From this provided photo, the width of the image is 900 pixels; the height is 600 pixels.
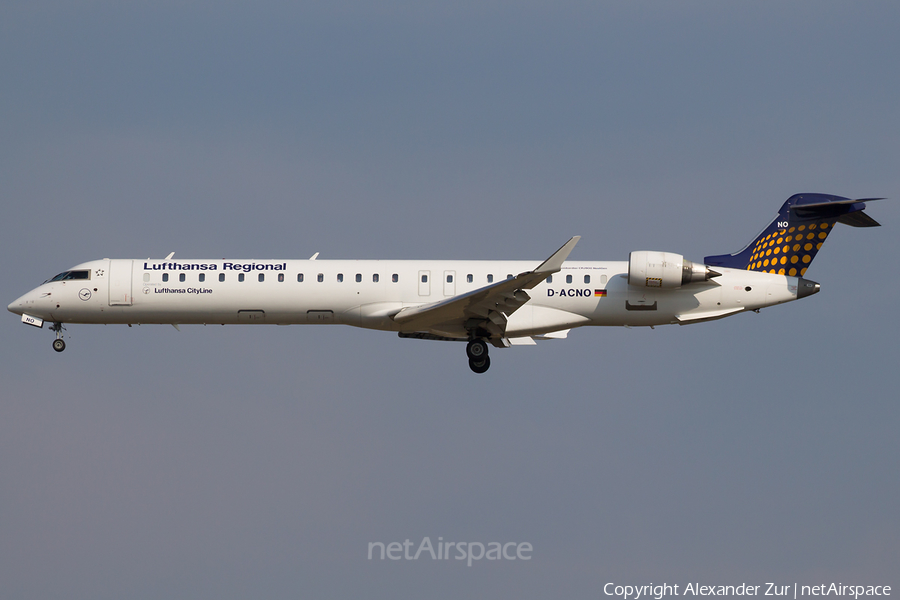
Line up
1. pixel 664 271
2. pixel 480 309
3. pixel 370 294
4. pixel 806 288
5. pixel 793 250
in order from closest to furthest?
pixel 480 309 < pixel 664 271 < pixel 370 294 < pixel 806 288 < pixel 793 250

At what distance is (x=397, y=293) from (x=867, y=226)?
1423 centimetres

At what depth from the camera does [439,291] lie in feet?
94.0

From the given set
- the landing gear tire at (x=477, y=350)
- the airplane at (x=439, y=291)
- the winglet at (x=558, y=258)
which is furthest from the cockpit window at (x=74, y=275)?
the winglet at (x=558, y=258)

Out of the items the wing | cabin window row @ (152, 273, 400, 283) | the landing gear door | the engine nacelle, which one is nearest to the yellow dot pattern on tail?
the engine nacelle

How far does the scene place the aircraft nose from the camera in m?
28.8

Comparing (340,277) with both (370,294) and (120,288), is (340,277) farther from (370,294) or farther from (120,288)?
(120,288)

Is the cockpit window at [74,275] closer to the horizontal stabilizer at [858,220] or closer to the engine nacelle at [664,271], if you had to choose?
the engine nacelle at [664,271]

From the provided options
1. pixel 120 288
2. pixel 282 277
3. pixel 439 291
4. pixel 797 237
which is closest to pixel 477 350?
pixel 439 291

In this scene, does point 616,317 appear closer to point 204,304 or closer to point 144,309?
point 204,304

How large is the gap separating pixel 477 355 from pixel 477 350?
16 cm

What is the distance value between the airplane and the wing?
8 cm

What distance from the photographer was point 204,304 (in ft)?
93.1

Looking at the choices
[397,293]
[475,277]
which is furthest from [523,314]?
[397,293]

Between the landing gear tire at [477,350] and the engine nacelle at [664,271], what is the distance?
4685 millimetres
